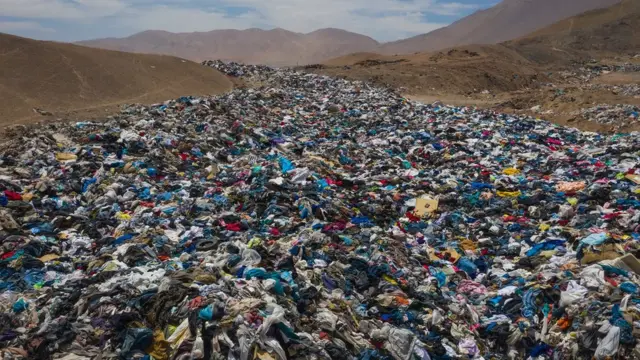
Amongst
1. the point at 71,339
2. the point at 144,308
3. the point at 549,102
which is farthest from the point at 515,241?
the point at 549,102

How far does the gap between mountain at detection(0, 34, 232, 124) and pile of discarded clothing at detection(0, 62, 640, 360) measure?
427cm

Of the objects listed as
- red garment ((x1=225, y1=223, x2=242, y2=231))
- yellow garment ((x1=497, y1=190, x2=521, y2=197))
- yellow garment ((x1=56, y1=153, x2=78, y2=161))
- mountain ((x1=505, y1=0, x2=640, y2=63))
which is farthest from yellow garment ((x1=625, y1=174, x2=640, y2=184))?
mountain ((x1=505, y1=0, x2=640, y2=63))

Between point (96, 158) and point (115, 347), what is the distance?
20.5ft

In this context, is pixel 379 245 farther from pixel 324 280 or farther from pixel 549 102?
pixel 549 102

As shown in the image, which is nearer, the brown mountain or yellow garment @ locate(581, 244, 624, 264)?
yellow garment @ locate(581, 244, 624, 264)

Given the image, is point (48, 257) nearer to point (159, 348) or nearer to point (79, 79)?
point (159, 348)

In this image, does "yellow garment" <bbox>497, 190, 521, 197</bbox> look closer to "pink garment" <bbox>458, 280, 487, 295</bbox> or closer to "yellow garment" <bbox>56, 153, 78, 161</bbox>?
"pink garment" <bbox>458, 280, 487, 295</bbox>

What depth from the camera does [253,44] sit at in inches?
4368

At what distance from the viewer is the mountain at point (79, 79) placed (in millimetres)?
14586

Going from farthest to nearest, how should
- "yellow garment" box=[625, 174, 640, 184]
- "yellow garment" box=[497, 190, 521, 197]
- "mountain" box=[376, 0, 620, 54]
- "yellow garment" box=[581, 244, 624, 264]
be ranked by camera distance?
"mountain" box=[376, 0, 620, 54] → "yellow garment" box=[497, 190, 521, 197] → "yellow garment" box=[625, 174, 640, 184] → "yellow garment" box=[581, 244, 624, 264]

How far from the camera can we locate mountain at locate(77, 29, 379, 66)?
333 feet

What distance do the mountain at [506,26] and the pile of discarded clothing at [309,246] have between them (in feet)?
326

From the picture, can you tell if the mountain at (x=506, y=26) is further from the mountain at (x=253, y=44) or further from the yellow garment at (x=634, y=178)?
the yellow garment at (x=634, y=178)

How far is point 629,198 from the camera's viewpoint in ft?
22.4
